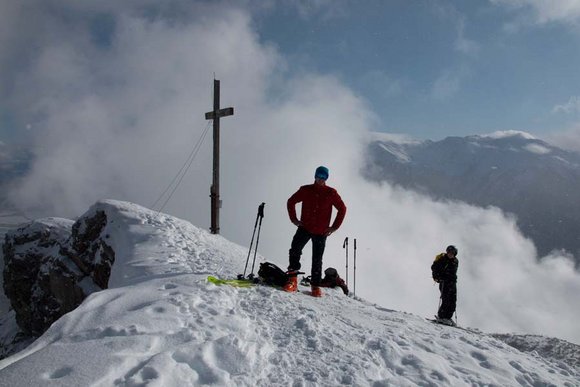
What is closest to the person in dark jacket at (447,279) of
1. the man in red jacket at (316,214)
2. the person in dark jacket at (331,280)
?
the person in dark jacket at (331,280)

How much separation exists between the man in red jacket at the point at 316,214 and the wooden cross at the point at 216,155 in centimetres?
785

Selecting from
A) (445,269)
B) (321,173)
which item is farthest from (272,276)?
Result: (445,269)

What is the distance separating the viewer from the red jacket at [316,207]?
8.91 meters

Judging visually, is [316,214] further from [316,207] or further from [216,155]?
[216,155]

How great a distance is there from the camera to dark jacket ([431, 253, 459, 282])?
10.6 metres

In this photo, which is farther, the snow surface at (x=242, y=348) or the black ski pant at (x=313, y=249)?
the black ski pant at (x=313, y=249)

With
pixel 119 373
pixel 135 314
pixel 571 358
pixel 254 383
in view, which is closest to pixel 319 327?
pixel 254 383

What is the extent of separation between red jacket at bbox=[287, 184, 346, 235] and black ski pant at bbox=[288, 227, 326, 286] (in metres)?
0.16

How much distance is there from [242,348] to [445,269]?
792cm

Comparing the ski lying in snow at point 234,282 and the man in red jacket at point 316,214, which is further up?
the man in red jacket at point 316,214

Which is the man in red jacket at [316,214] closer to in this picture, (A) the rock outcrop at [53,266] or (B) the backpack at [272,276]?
(B) the backpack at [272,276]

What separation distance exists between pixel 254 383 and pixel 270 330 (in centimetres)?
153

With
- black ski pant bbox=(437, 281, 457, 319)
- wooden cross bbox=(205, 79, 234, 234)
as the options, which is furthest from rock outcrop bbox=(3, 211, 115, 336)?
black ski pant bbox=(437, 281, 457, 319)

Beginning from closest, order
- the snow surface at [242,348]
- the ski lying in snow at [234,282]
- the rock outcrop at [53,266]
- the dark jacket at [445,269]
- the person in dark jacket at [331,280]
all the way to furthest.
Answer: the snow surface at [242,348], the ski lying in snow at [234,282], the dark jacket at [445,269], the person in dark jacket at [331,280], the rock outcrop at [53,266]
